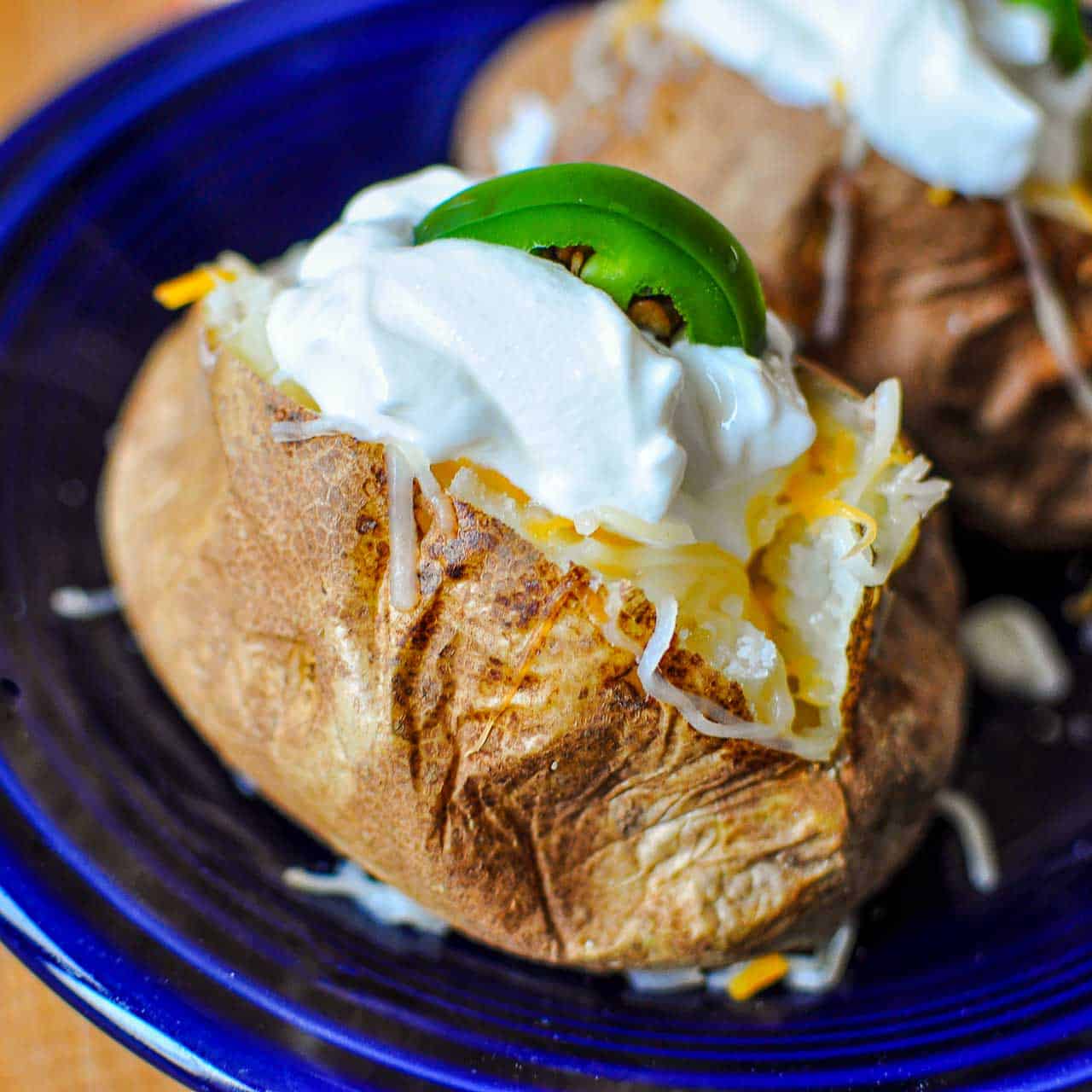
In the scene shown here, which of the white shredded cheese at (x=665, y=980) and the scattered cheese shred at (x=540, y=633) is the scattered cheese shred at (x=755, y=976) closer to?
the white shredded cheese at (x=665, y=980)

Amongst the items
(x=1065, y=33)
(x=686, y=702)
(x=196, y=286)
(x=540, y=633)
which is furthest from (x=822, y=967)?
(x=1065, y=33)

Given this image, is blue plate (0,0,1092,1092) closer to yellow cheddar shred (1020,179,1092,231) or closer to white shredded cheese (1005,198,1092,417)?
white shredded cheese (1005,198,1092,417)

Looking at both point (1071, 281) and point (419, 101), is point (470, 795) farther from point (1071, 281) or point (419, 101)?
point (419, 101)

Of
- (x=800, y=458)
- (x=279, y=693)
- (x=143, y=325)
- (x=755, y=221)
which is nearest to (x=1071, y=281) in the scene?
(x=755, y=221)

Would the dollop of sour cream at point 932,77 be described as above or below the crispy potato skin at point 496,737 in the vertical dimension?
above

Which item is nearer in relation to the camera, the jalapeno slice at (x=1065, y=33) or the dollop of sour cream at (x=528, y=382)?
the dollop of sour cream at (x=528, y=382)

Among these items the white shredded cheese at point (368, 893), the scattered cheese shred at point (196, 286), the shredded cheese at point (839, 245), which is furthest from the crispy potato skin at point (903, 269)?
the white shredded cheese at point (368, 893)

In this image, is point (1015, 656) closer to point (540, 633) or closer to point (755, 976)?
point (755, 976)
